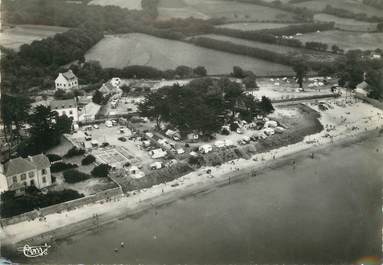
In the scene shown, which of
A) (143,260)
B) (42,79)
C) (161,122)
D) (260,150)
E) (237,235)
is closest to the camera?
(143,260)

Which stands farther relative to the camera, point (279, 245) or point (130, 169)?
point (130, 169)

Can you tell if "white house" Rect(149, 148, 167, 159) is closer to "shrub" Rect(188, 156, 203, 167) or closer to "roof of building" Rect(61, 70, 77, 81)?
"shrub" Rect(188, 156, 203, 167)

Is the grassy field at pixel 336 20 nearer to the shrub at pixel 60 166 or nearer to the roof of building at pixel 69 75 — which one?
the roof of building at pixel 69 75

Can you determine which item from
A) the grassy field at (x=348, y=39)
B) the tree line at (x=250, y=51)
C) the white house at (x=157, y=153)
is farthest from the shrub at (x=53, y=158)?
the grassy field at (x=348, y=39)

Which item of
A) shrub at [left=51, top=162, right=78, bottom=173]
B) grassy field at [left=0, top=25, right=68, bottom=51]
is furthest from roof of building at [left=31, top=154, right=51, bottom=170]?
grassy field at [left=0, top=25, right=68, bottom=51]

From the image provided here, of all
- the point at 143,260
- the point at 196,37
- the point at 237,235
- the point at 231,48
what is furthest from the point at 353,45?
the point at 143,260

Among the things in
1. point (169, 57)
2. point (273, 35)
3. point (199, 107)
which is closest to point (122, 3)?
point (169, 57)

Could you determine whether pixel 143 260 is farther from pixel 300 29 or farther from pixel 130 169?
pixel 300 29

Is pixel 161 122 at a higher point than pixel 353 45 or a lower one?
lower
